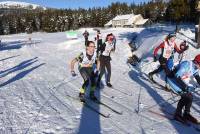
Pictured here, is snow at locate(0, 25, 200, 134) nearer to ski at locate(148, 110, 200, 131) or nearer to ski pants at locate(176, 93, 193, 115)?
ski at locate(148, 110, 200, 131)

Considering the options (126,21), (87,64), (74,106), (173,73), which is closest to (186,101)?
(173,73)

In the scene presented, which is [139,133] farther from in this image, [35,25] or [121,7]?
[121,7]

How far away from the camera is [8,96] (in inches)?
429

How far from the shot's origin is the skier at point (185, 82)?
7809 mm

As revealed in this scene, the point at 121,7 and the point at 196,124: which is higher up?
the point at 121,7

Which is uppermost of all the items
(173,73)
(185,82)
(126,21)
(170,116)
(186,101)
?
(126,21)

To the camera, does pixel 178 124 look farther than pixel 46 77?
No

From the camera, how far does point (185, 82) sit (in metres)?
8.07

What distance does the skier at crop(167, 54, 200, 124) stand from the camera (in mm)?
7809

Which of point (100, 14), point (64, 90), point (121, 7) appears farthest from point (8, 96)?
point (121, 7)

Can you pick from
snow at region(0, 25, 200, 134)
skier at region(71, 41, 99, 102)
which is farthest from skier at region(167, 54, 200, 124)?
skier at region(71, 41, 99, 102)

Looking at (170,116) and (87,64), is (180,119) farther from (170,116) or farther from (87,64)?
(87,64)

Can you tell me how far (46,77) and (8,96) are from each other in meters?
4.77

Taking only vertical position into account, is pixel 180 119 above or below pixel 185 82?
below
